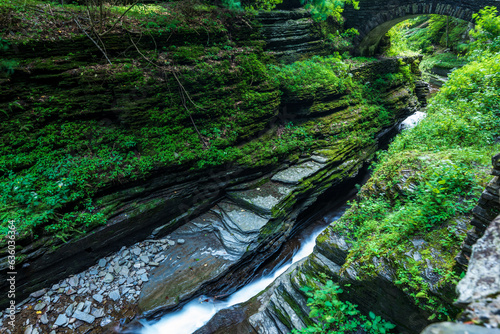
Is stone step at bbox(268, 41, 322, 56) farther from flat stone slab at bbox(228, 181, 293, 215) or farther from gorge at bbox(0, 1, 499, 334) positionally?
flat stone slab at bbox(228, 181, 293, 215)

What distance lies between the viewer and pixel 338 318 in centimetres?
349

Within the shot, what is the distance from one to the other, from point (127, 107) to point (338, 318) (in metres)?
6.53

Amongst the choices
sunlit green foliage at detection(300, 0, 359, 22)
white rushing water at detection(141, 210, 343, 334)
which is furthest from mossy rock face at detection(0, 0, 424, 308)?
sunlit green foliage at detection(300, 0, 359, 22)

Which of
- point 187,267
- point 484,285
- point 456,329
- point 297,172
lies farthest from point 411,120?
point 456,329

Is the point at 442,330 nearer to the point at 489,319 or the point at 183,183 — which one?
the point at 489,319

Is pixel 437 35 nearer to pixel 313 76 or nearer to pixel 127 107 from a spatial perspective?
pixel 313 76

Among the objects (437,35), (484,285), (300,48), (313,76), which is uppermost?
(437,35)

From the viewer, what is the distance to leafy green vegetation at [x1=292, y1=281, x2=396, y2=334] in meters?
3.27

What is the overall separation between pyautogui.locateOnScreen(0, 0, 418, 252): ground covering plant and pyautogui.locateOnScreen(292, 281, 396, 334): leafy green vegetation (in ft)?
14.3

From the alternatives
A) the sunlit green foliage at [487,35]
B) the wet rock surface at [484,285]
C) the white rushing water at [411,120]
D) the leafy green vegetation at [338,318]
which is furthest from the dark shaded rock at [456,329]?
the white rushing water at [411,120]

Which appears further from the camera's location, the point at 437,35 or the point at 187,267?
the point at 437,35

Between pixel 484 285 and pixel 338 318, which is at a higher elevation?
pixel 484 285

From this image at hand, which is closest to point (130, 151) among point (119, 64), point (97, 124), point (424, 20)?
point (97, 124)

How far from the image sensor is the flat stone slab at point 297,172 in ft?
23.7
